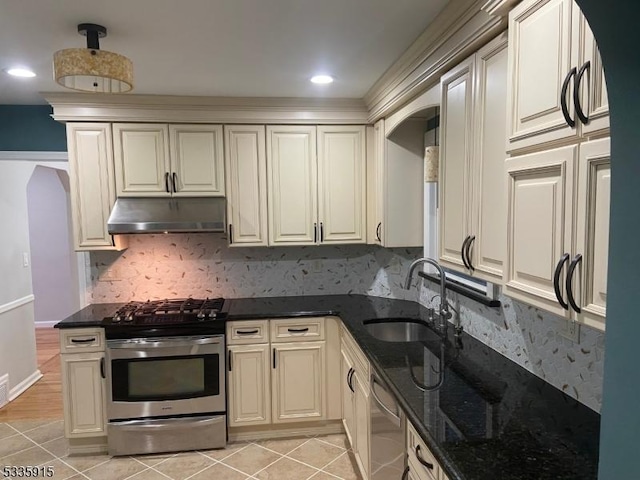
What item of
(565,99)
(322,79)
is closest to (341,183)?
(322,79)

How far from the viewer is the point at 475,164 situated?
1.79 meters

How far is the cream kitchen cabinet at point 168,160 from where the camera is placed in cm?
318

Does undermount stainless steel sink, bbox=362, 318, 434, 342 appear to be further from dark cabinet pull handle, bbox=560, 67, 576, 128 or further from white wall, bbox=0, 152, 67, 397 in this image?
white wall, bbox=0, 152, 67, 397

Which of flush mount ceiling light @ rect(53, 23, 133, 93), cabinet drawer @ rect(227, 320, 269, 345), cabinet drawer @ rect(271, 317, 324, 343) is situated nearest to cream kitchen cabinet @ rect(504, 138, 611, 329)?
flush mount ceiling light @ rect(53, 23, 133, 93)

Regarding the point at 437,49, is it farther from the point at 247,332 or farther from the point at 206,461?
the point at 206,461

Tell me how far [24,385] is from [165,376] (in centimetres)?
195

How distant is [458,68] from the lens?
1.90m

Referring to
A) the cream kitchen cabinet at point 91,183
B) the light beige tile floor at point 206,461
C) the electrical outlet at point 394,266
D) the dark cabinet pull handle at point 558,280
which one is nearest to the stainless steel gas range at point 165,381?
the light beige tile floor at point 206,461

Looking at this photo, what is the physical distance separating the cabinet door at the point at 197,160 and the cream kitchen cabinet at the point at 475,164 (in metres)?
1.80

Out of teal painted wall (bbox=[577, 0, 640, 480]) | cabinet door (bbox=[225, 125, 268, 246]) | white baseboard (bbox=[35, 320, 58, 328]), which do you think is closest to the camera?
teal painted wall (bbox=[577, 0, 640, 480])

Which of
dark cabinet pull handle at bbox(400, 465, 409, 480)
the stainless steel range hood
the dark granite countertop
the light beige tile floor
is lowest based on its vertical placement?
the light beige tile floor

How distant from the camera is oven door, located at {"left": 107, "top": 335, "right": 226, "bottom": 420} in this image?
2951 mm

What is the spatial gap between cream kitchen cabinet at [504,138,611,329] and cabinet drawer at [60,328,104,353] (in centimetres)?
266

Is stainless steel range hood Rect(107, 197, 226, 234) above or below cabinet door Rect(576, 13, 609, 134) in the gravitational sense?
below
